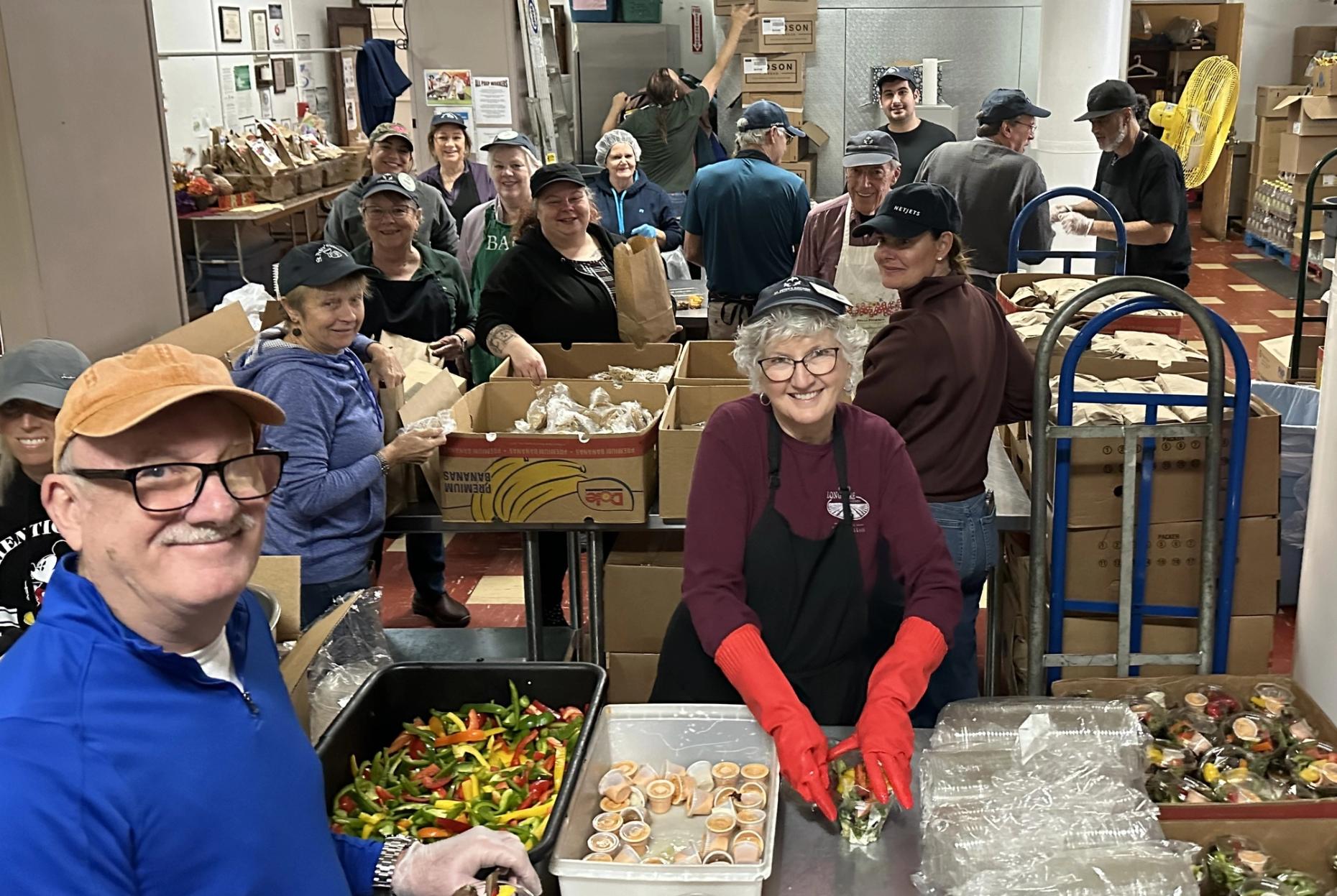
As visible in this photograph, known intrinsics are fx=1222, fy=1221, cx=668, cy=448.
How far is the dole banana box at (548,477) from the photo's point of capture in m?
3.44

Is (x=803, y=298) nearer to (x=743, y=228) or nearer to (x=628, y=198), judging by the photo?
(x=743, y=228)

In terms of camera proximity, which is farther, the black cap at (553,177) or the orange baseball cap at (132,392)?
the black cap at (553,177)

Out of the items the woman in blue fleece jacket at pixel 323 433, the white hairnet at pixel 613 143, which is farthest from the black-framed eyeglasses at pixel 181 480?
the white hairnet at pixel 613 143

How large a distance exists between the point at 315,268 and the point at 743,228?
2789mm

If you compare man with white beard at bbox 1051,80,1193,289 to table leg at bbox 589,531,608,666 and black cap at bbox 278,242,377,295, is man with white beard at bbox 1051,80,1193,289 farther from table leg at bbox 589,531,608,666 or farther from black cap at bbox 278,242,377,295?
black cap at bbox 278,242,377,295

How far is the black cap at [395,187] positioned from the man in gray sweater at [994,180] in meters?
2.58

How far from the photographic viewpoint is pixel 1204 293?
34.9ft

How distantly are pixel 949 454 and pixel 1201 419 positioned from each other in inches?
24.1

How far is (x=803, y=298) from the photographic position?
7.79ft

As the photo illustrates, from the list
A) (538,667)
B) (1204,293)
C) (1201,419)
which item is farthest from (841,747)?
(1204,293)

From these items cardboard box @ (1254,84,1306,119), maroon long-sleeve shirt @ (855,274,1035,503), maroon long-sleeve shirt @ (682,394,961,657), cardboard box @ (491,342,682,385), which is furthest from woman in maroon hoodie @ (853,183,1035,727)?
cardboard box @ (1254,84,1306,119)

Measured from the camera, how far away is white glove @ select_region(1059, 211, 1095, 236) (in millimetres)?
5719

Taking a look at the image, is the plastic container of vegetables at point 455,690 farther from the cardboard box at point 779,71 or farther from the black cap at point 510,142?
the cardboard box at point 779,71

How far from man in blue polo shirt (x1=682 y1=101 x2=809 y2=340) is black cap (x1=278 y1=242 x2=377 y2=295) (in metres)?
2.57
